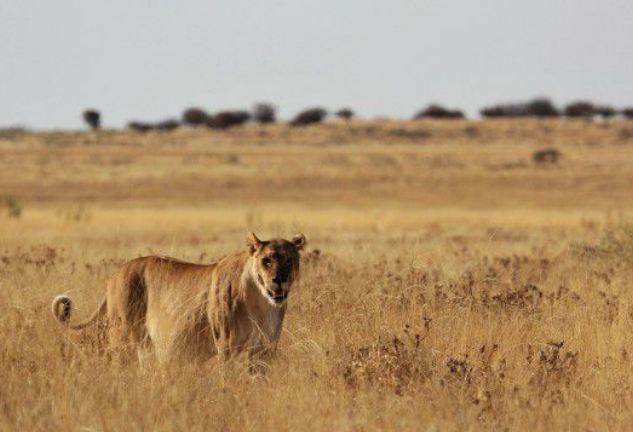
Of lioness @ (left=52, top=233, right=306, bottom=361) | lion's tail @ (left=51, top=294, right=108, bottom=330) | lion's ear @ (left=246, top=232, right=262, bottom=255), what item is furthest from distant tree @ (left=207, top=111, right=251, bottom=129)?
lion's ear @ (left=246, top=232, right=262, bottom=255)

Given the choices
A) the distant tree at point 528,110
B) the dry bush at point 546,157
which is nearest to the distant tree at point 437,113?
the distant tree at point 528,110

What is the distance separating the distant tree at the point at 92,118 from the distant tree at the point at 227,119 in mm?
12194

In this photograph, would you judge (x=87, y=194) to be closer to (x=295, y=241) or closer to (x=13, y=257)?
(x=13, y=257)

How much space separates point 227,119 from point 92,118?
14.5 meters

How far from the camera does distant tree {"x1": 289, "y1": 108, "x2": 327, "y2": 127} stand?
102m

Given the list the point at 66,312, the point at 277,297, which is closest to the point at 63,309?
the point at 66,312

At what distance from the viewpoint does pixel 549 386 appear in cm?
721

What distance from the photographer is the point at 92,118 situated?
4427 inches

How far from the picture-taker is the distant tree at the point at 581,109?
113 metres

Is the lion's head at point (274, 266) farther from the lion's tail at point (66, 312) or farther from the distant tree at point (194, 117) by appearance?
the distant tree at point (194, 117)

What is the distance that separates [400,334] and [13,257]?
6168 millimetres

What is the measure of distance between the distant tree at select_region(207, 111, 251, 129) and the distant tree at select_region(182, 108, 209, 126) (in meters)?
4.32

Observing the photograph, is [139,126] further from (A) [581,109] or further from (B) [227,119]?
(A) [581,109]

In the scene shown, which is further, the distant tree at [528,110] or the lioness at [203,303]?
the distant tree at [528,110]
